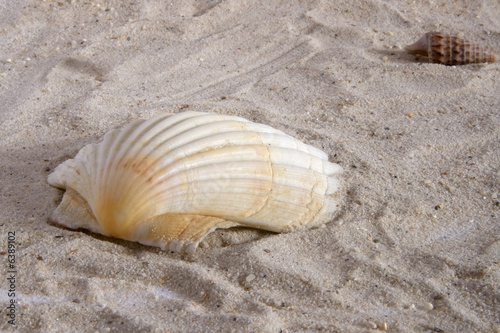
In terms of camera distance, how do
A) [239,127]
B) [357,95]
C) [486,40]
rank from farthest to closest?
[486,40] < [357,95] < [239,127]

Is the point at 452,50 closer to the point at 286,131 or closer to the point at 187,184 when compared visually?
the point at 286,131

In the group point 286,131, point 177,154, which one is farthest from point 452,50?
point 177,154

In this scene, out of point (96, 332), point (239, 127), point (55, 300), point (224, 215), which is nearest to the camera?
point (96, 332)

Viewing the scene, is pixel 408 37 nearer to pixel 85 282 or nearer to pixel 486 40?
pixel 486 40

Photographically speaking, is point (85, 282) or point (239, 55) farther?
point (239, 55)

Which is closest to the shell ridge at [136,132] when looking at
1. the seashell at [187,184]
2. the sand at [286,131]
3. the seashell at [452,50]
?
the seashell at [187,184]

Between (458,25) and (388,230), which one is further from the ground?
(458,25)

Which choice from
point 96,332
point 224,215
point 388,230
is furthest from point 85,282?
point 388,230
